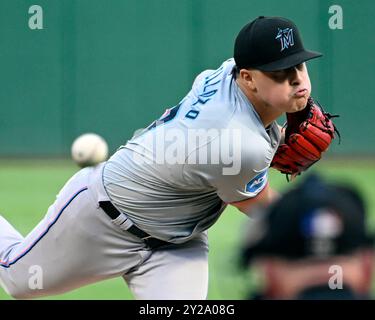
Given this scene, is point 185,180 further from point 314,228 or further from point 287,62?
point 314,228

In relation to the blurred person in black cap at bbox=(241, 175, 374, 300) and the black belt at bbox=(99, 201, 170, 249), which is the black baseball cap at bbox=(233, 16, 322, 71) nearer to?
the black belt at bbox=(99, 201, 170, 249)

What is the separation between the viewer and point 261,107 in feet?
11.1

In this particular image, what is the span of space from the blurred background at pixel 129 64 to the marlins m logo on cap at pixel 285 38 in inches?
260

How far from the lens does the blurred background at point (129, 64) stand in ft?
32.8

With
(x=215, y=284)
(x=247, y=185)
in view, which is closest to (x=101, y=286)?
(x=215, y=284)

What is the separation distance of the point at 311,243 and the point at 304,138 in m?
2.37

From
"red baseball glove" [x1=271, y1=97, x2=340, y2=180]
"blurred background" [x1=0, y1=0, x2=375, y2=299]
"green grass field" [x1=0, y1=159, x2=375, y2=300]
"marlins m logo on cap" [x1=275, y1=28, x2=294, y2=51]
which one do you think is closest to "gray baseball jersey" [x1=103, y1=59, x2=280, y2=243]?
"red baseball glove" [x1=271, y1=97, x2=340, y2=180]

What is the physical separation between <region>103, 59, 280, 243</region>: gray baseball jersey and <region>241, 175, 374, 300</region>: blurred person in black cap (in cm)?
185

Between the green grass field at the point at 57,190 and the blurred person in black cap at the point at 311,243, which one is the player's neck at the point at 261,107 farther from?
the blurred person in black cap at the point at 311,243

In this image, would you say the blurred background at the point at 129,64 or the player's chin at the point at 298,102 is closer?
the player's chin at the point at 298,102

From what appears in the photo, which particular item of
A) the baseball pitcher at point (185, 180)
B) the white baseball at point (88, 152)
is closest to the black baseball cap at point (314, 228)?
the baseball pitcher at point (185, 180)

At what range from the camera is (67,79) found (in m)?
10.1

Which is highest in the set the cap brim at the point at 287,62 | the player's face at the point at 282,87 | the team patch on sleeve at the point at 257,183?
the cap brim at the point at 287,62

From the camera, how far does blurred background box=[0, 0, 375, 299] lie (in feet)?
32.8
